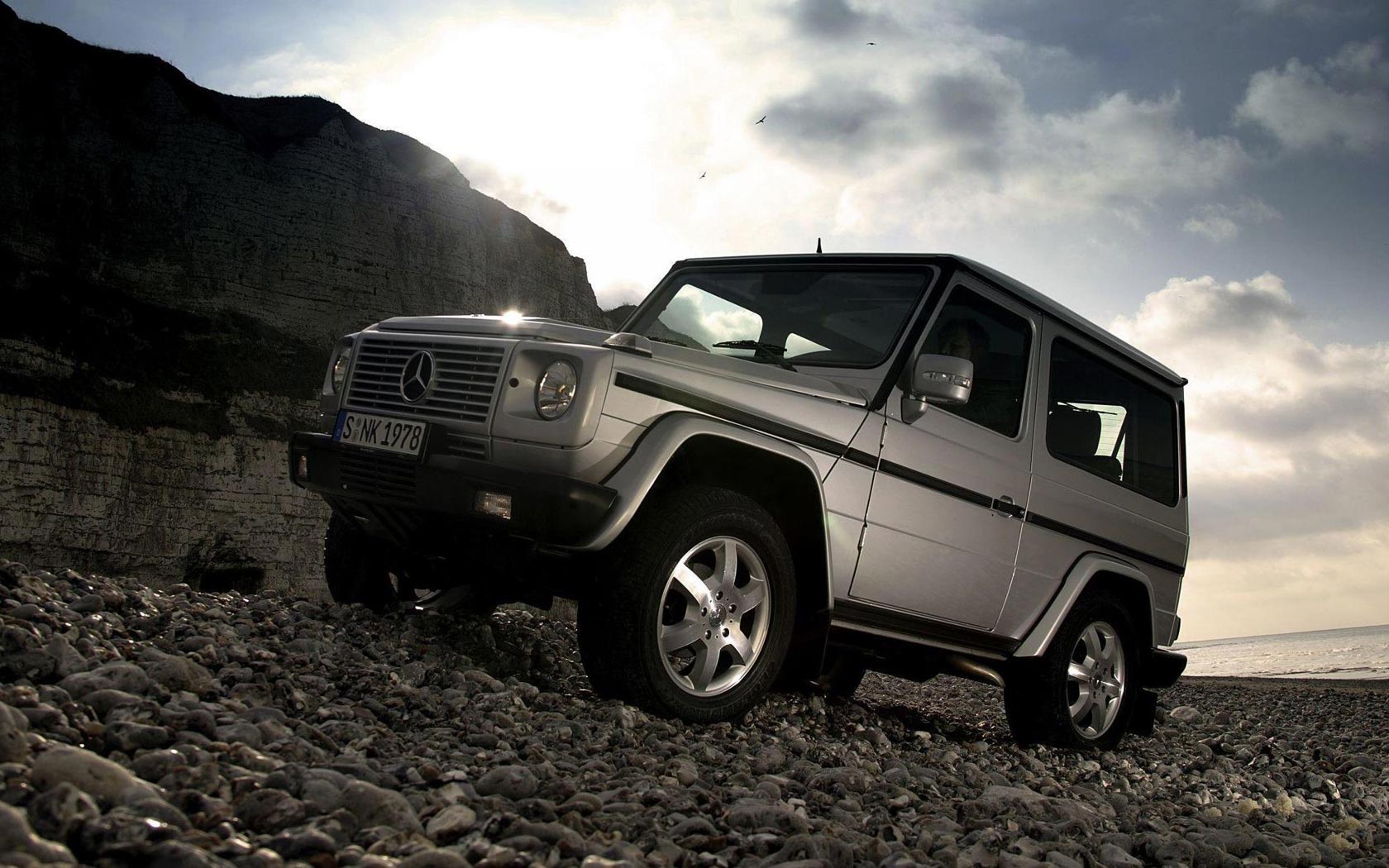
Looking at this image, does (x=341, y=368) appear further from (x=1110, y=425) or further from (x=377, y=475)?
A: (x=1110, y=425)

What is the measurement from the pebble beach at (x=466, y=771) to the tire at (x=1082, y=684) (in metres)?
0.20

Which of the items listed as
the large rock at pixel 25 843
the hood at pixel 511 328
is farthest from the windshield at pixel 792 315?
the large rock at pixel 25 843

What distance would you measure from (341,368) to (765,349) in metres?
1.90

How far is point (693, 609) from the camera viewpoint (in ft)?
13.4

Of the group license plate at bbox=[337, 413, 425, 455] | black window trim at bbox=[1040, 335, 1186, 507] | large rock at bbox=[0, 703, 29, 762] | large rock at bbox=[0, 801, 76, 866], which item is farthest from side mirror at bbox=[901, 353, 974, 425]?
large rock at bbox=[0, 801, 76, 866]

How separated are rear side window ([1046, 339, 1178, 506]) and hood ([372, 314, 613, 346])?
280 centimetres

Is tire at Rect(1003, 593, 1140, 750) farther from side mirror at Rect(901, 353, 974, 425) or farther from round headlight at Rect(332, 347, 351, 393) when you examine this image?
round headlight at Rect(332, 347, 351, 393)

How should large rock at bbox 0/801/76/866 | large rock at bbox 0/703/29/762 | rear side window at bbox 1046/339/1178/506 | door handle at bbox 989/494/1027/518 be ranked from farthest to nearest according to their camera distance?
rear side window at bbox 1046/339/1178/506 < door handle at bbox 989/494/1027/518 < large rock at bbox 0/703/29/762 < large rock at bbox 0/801/76/866

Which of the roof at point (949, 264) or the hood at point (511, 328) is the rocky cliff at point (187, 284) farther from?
the hood at point (511, 328)

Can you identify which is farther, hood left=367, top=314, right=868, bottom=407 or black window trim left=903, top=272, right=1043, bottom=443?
black window trim left=903, top=272, right=1043, bottom=443

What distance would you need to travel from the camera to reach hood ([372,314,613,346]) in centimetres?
405

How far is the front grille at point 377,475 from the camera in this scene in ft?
13.4

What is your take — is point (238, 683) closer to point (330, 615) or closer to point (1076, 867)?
point (330, 615)

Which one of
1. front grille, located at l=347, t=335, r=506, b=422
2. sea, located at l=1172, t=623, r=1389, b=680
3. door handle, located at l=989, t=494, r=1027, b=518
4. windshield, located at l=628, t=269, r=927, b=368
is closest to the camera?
front grille, located at l=347, t=335, r=506, b=422
